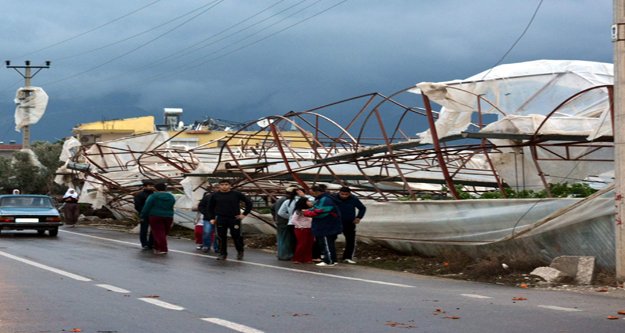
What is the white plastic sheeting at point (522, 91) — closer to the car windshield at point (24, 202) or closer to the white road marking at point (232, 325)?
the white road marking at point (232, 325)

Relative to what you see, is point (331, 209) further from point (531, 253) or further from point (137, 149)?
point (137, 149)

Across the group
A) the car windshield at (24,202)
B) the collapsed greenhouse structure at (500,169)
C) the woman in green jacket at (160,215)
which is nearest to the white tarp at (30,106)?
the car windshield at (24,202)

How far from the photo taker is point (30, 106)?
5209 cm

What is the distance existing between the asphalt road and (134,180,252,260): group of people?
1782mm

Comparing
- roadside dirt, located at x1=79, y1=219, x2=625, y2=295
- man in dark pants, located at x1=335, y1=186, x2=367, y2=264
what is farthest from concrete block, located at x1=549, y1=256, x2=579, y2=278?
man in dark pants, located at x1=335, y1=186, x2=367, y2=264

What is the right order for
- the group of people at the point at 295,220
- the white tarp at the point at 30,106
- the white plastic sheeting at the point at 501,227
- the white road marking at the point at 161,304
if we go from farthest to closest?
1. the white tarp at the point at 30,106
2. the group of people at the point at 295,220
3. the white plastic sheeting at the point at 501,227
4. the white road marking at the point at 161,304

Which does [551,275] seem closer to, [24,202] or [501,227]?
[501,227]

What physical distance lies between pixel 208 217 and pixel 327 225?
15.6 feet

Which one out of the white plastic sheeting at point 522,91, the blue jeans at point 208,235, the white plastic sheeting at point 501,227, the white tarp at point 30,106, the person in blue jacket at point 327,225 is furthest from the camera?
the white tarp at point 30,106

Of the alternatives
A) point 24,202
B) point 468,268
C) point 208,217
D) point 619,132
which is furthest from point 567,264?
point 24,202

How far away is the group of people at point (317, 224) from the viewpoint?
766 inches

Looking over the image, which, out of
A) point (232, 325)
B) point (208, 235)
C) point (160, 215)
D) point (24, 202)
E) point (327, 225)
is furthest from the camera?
point (24, 202)

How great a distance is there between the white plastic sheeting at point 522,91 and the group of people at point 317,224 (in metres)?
2.04

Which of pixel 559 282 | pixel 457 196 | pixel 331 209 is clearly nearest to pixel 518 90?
pixel 457 196
